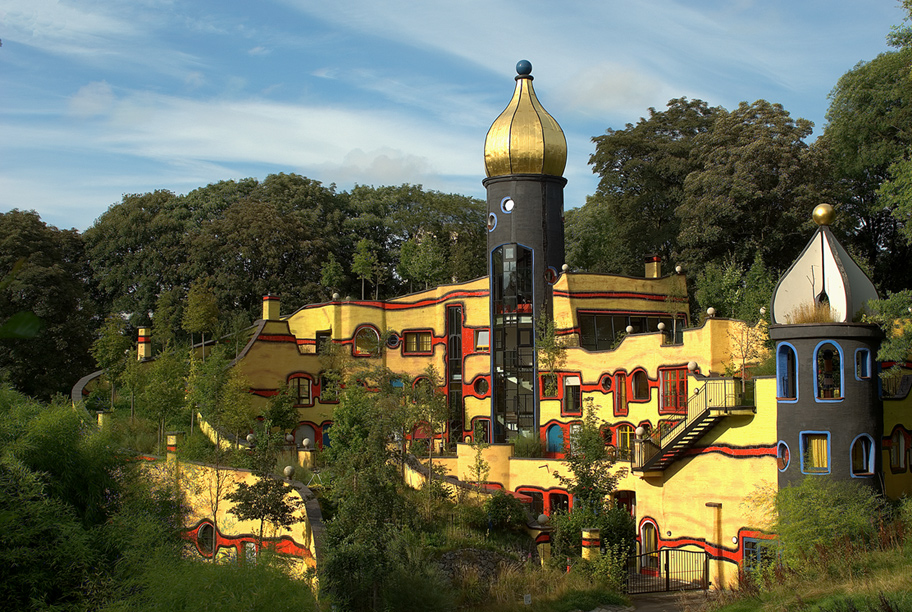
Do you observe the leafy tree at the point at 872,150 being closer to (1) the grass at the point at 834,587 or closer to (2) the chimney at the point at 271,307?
(1) the grass at the point at 834,587

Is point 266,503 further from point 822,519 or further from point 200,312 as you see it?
point 200,312

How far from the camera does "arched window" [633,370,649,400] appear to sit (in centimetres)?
2811

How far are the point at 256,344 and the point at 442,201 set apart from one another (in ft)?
71.1

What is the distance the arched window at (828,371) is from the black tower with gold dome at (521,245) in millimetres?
12361

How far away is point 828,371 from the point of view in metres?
21.6

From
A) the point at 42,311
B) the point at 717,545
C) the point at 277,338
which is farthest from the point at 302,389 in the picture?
the point at 717,545

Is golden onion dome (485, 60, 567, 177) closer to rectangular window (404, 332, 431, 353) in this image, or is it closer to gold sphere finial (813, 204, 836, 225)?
rectangular window (404, 332, 431, 353)

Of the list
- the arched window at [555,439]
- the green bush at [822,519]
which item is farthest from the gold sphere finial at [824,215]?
the arched window at [555,439]

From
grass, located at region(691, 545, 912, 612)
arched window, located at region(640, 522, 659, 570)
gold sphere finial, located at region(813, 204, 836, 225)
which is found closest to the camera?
grass, located at region(691, 545, 912, 612)

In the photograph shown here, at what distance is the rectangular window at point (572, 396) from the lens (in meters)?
30.6

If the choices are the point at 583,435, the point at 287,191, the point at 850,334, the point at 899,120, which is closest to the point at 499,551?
the point at 583,435

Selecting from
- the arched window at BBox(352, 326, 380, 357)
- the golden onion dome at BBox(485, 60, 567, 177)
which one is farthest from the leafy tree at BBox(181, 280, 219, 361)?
the golden onion dome at BBox(485, 60, 567, 177)

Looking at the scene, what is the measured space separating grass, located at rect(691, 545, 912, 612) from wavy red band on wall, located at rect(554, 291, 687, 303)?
1565 centimetres

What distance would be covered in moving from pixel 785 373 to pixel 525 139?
15346mm
